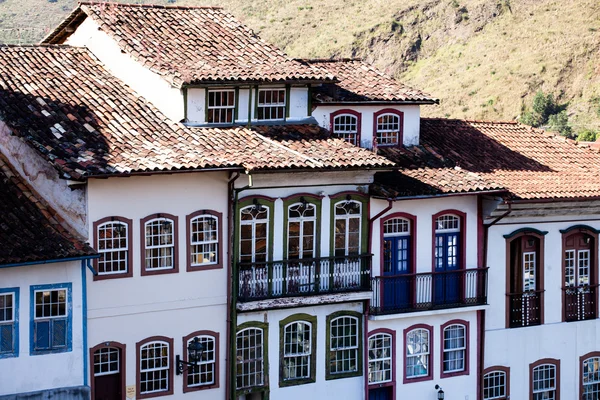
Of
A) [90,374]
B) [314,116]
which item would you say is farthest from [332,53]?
[90,374]

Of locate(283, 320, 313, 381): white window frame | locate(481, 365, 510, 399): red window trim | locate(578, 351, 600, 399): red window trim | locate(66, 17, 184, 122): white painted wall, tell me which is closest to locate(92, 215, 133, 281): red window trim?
locate(66, 17, 184, 122): white painted wall

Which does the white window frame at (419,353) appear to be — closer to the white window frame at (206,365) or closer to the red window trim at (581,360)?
the red window trim at (581,360)

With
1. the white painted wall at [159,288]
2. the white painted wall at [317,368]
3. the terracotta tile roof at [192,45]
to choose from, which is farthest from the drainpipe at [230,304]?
the terracotta tile roof at [192,45]

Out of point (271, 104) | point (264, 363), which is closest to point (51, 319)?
point (264, 363)

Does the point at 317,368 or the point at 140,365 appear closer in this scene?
the point at 140,365

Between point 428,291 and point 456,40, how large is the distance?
4680 centimetres

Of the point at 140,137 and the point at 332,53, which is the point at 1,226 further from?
the point at 332,53

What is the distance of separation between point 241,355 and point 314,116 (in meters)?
6.45

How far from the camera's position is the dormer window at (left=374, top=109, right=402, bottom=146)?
1403 inches

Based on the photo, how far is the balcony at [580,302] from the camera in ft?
121

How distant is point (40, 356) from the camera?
94.1ft

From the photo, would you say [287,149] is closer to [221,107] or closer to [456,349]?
[221,107]

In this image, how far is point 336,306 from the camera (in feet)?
108

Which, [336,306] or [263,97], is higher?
[263,97]
